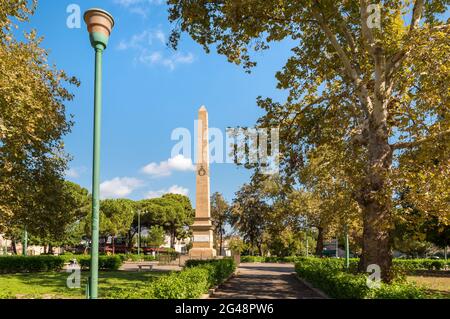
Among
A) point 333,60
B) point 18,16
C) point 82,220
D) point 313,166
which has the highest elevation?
point 18,16

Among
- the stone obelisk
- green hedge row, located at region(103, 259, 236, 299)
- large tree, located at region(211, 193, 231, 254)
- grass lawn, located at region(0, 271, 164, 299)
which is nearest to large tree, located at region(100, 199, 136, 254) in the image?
large tree, located at region(211, 193, 231, 254)

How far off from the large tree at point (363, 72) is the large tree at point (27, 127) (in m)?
5.94

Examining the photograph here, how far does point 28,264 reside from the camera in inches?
1106

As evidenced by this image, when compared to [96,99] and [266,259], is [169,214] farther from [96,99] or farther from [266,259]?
[96,99]

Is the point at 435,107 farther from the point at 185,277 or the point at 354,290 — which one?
the point at 185,277

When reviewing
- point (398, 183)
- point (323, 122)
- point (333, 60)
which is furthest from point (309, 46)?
point (398, 183)

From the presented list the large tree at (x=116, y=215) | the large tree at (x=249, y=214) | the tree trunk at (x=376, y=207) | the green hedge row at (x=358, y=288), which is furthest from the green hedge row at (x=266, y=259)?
the tree trunk at (x=376, y=207)

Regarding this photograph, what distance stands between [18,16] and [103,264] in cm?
2031

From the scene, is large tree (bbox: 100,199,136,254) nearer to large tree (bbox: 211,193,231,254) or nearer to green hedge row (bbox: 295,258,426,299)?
large tree (bbox: 211,193,231,254)

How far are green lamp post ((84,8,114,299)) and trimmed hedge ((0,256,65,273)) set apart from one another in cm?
2517

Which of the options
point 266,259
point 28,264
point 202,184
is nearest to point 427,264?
point 266,259

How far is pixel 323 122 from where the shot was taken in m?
16.2

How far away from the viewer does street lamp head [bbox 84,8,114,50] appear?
22.1 feet
